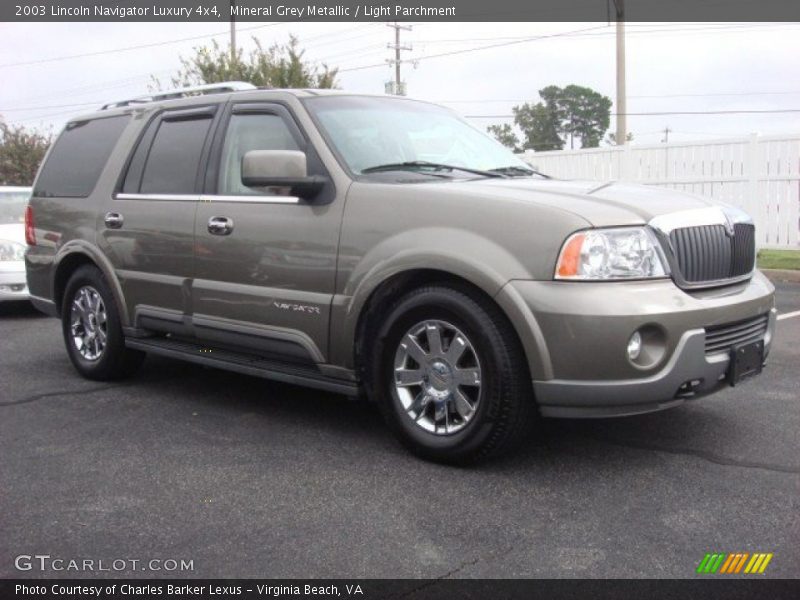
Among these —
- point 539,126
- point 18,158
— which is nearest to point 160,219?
point 18,158

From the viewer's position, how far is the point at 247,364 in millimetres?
4793

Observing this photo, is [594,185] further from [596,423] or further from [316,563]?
[316,563]

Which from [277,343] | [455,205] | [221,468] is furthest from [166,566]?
[455,205]

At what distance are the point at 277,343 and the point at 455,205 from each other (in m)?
1.30

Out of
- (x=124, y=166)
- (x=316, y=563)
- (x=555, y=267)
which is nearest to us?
(x=316, y=563)

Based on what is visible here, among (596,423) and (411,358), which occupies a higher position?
(411,358)

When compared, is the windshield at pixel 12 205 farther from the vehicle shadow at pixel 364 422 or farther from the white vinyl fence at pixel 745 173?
the white vinyl fence at pixel 745 173

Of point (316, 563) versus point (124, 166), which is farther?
point (124, 166)

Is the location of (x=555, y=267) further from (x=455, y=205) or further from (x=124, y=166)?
(x=124, y=166)

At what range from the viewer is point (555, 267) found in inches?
142

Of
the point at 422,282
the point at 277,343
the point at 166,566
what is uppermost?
the point at 422,282

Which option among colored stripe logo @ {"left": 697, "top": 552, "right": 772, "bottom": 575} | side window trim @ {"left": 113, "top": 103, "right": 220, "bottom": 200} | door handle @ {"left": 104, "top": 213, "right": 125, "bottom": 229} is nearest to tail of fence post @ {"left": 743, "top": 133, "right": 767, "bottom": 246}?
side window trim @ {"left": 113, "top": 103, "right": 220, "bottom": 200}

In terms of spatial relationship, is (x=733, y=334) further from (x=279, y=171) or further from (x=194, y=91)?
(x=194, y=91)

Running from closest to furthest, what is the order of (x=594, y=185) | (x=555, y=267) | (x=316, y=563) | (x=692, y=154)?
(x=316, y=563) < (x=555, y=267) < (x=594, y=185) < (x=692, y=154)
